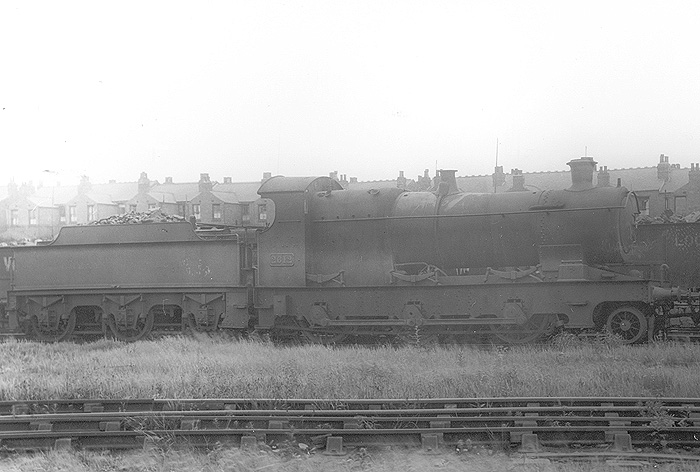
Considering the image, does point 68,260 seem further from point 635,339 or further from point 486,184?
point 486,184

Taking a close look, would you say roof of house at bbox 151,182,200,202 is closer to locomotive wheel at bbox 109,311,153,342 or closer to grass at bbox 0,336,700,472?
locomotive wheel at bbox 109,311,153,342

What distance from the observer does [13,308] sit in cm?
1667

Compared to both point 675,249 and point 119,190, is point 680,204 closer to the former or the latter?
point 675,249

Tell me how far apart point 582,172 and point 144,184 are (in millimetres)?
41151

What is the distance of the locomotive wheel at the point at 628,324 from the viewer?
1239 cm

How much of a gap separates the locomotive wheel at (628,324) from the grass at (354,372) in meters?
0.43

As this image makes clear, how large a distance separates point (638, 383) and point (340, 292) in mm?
6223

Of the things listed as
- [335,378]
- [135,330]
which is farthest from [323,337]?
[135,330]

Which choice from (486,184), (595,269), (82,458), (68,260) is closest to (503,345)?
(595,269)

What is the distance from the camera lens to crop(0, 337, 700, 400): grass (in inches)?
360

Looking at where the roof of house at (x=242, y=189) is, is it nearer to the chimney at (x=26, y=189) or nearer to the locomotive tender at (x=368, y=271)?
the chimney at (x=26, y=189)

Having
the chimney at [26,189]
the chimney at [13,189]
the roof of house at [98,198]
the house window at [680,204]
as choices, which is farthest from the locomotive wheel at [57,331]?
the chimney at [26,189]

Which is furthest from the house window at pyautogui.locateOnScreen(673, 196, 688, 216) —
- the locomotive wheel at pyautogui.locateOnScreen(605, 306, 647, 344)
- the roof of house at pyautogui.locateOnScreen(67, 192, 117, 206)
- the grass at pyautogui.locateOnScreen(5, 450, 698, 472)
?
the roof of house at pyautogui.locateOnScreen(67, 192, 117, 206)

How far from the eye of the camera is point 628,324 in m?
12.5
